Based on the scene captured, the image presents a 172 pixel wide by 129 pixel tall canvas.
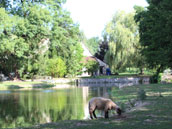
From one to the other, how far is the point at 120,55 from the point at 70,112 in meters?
33.3

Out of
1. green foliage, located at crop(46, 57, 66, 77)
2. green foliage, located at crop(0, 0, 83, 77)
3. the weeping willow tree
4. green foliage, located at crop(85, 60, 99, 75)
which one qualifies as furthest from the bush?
green foliage, located at crop(85, 60, 99, 75)

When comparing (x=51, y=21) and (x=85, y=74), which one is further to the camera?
(x=85, y=74)

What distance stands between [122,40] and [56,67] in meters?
13.1

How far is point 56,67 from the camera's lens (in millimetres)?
51031

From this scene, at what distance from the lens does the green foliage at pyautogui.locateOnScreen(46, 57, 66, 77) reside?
50.0m

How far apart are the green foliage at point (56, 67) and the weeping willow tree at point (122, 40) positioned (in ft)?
28.4

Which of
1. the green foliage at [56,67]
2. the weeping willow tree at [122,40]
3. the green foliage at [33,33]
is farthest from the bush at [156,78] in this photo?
the green foliage at [56,67]

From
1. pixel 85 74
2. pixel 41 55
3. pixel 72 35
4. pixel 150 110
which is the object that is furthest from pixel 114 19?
pixel 150 110

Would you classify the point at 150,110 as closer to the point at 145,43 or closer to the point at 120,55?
the point at 145,43

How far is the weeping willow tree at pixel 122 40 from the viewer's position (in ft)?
156

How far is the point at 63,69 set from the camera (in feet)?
171

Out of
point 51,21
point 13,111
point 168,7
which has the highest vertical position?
point 51,21

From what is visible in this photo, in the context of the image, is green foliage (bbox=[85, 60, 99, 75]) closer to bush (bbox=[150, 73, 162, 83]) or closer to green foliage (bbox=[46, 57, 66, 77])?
green foliage (bbox=[46, 57, 66, 77])

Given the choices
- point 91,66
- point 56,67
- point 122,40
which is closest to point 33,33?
point 56,67
